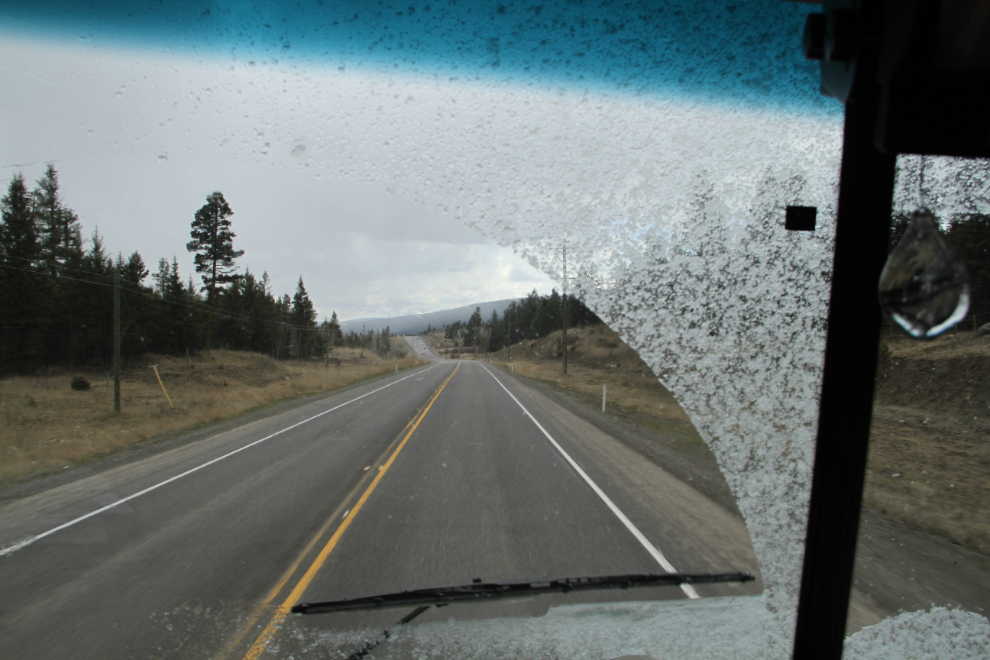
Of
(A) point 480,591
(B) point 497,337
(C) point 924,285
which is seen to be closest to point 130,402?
(A) point 480,591

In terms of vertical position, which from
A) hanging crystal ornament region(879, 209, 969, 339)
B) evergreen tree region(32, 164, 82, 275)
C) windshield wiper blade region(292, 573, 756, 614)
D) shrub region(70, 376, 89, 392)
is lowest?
shrub region(70, 376, 89, 392)

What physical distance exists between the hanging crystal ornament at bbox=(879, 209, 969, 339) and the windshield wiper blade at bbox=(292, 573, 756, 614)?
2.33 m

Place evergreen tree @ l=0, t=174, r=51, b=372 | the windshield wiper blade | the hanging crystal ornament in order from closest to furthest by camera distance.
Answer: the hanging crystal ornament < the windshield wiper blade < evergreen tree @ l=0, t=174, r=51, b=372

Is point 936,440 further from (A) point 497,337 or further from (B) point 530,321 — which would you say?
(A) point 497,337

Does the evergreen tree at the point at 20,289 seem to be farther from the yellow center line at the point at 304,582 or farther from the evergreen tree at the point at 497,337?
the evergreen tree at the point at 497,337

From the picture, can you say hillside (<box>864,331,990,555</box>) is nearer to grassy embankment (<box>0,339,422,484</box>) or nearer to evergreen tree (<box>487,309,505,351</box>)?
grassy embankment (<box>0,339,422,484</box>)

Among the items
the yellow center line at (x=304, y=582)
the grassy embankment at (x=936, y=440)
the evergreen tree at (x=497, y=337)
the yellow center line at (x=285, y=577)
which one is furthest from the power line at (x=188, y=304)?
the evergreen tree at (x=497, y=337)

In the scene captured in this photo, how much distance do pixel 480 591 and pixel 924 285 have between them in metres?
2.59

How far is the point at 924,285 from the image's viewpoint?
3.09ft

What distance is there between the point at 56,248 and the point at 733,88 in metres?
25.4

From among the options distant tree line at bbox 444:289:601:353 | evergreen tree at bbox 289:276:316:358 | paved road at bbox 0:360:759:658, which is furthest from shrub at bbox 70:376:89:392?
distant tree line at bbox 444:289:601:353

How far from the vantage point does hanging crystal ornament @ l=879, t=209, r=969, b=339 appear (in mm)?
931

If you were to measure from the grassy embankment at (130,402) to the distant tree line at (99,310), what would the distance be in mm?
1090

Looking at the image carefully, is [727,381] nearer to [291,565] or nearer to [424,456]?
[291,565]
